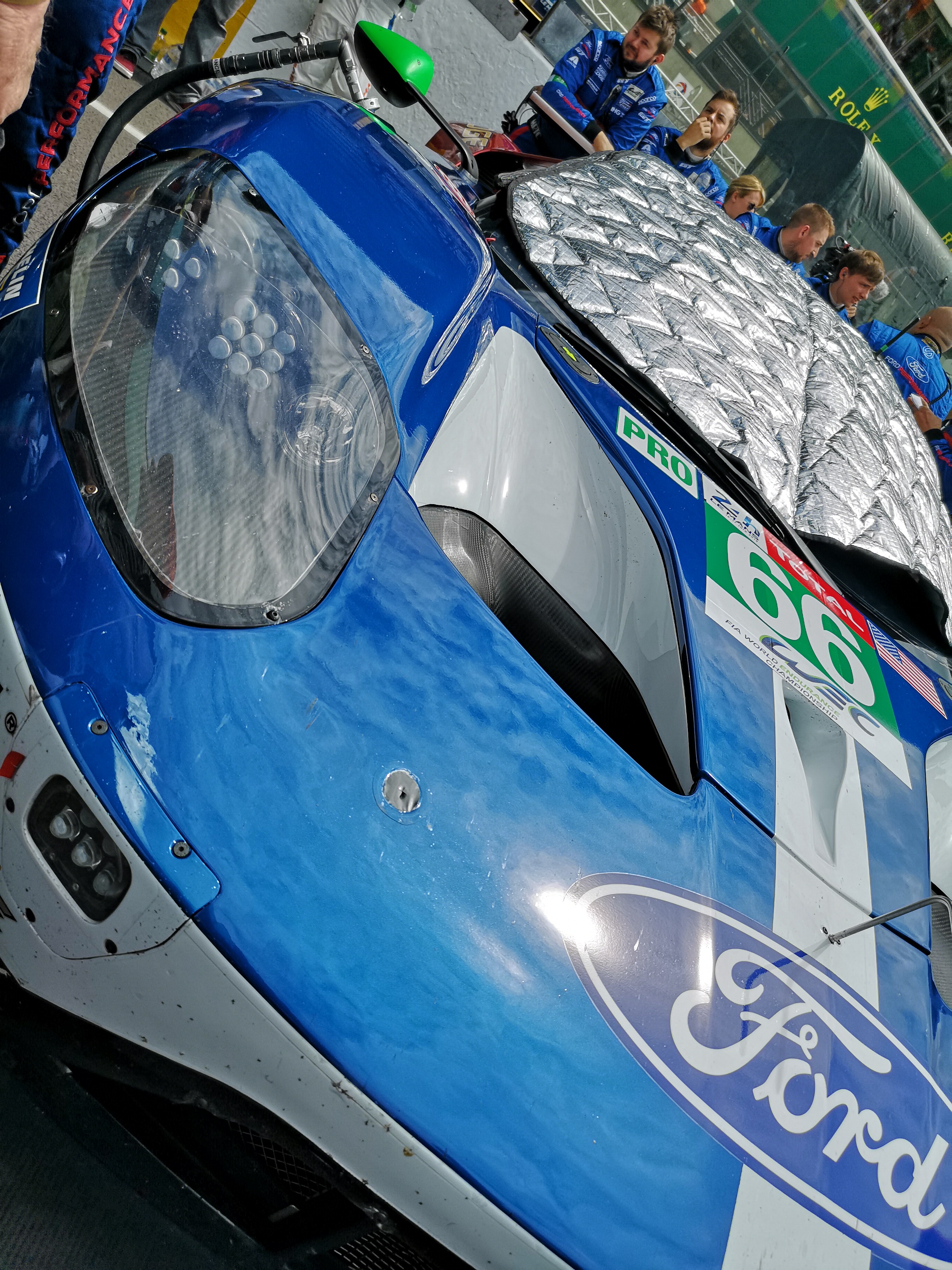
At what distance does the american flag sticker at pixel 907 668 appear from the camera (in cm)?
221

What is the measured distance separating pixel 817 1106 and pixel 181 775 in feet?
3.26

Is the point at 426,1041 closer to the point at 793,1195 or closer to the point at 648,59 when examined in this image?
the point at 793,1195

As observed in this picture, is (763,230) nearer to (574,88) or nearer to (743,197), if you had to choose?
(743,197)

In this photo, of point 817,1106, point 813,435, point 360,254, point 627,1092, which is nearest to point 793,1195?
point 817,1106

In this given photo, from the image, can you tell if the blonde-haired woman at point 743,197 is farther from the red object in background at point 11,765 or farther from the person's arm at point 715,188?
the red object in background at point 11,765

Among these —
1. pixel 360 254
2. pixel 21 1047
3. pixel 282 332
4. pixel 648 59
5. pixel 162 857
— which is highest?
pixel 648 59

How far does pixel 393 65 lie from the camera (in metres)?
1.95

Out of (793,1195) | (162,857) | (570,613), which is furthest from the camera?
(570,613)

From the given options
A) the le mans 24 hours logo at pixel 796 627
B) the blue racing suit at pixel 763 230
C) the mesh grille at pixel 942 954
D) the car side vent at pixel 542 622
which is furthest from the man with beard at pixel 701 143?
the mesh grille at pixel 942 954

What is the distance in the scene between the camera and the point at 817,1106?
1.26 metres

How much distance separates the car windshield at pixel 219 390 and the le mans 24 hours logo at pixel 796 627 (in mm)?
883

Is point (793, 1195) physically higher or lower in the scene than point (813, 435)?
lower

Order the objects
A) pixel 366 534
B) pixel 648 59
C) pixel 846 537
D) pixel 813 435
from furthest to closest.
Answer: pixel 648 59 < pixel 813 435 < pixel 846 537 < pixel 366 534

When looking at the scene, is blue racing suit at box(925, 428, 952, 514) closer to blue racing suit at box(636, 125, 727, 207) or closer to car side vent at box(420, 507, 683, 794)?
blue racing suit at box(636, 125, 727, 207)
